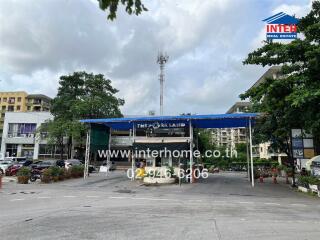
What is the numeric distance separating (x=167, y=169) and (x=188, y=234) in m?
16.9

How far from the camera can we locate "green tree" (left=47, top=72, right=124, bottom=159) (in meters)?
46.6

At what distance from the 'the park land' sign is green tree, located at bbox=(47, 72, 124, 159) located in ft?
102

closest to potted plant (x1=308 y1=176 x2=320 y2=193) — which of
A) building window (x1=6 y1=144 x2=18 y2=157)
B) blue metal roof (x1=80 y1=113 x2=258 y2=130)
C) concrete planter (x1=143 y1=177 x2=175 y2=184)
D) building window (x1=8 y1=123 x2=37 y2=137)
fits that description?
blue metal roof (x1=80 y1=113 x2=258 y2=130)

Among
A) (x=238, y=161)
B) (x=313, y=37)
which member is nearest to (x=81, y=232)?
(x=313, y=37)

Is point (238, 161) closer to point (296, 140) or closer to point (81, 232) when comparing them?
point (296, 140)

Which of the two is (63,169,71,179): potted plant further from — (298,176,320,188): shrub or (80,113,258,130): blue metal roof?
(298,176,320,188): shrub

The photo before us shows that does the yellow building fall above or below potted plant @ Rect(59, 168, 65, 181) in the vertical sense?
above

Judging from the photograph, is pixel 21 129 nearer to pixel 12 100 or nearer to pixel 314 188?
pixel 12 100

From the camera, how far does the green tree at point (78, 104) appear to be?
4662cm

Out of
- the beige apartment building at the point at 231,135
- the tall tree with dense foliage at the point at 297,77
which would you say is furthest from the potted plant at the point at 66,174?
the beige apartment building at the point at 231,135

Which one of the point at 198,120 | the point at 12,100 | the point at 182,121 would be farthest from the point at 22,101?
the point at 198,120

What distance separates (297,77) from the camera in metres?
16.6

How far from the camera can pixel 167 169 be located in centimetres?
2452

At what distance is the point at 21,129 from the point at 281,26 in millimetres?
53821
